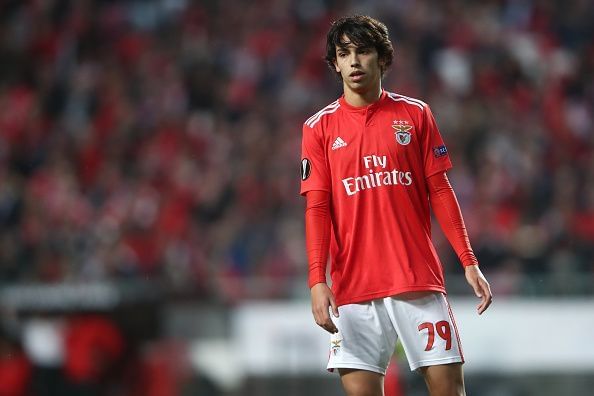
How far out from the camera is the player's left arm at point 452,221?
14.3 ft

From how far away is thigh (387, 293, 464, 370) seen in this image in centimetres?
434

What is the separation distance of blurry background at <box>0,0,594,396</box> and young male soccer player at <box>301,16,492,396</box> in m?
4.40

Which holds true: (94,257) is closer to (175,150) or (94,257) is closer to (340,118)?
(175,150)

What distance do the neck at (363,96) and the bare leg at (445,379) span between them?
1056 mm

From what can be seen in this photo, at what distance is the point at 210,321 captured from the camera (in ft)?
30.0

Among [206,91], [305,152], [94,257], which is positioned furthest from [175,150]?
[305,152]

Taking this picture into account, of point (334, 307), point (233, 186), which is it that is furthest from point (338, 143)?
point (233, 186)

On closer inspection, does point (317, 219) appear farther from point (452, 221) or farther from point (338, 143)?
point (452, 221)

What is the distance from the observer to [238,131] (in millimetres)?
11898

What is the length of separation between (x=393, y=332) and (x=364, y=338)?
12 centimetres

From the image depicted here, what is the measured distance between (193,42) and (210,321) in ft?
16.6

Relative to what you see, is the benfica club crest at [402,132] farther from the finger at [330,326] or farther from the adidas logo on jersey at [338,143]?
the finger at [330,326]

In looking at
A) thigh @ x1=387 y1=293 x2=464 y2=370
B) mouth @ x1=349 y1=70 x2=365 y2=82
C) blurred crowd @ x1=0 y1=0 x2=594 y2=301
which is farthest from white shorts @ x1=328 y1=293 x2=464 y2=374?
blurred crowd @ x1=0 y1=0 x2=594 y2=301

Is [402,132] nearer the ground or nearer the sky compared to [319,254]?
nearer the sky
